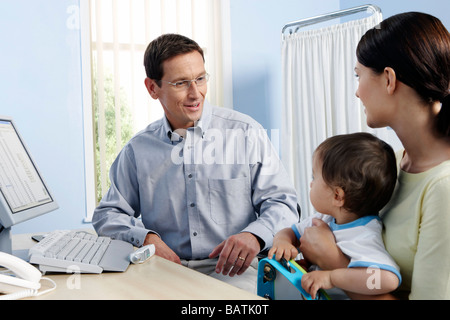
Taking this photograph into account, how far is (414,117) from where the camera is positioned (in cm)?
92

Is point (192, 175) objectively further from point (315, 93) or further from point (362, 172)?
point (315, 93)

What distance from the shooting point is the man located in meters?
1.55

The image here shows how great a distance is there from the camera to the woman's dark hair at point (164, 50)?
1.62 meters

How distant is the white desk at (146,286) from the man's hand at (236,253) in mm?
217

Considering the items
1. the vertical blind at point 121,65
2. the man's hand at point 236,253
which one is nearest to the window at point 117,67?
the vertical blind at point 121,65

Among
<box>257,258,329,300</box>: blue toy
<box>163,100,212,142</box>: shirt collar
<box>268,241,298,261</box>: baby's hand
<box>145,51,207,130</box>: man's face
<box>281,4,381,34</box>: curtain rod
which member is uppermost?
<box>281,4,381,34</box>: curtain rod

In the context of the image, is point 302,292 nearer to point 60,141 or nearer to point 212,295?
A: point 212,295

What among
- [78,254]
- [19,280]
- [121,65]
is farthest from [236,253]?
[121,65]

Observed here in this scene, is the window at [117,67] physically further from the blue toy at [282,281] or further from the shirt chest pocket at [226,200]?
the blue toy at [282,281]

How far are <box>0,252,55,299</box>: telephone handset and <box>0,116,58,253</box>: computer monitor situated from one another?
245mm

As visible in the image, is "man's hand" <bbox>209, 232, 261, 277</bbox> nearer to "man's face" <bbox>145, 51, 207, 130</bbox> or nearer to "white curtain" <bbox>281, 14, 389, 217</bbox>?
"man's face" <bbox>145, 51, 207, 130</bbox>

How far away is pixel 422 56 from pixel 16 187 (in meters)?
1.06

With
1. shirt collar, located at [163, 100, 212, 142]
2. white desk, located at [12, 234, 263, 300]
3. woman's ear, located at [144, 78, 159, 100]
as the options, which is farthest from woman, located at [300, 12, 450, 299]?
woman's ear, located at [144, 78, 159, 100]

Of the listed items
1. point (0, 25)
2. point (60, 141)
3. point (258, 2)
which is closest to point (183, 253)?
point (60, 141)
